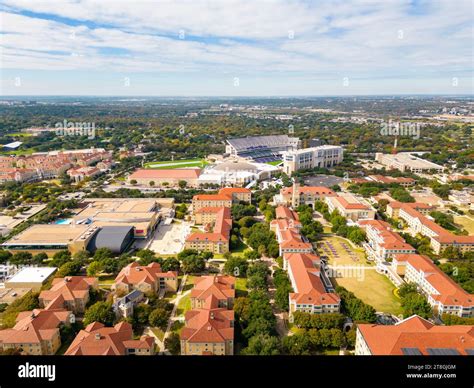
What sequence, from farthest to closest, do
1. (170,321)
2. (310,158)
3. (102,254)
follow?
1. (310,158)
2. (102,254)
3. (170,321)

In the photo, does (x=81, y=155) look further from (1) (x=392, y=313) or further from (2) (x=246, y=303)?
(1) (x=392, y=313)

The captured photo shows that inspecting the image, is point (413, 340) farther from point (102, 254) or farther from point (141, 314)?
point (102, 254)

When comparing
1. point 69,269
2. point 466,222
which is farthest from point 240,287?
point 466,222

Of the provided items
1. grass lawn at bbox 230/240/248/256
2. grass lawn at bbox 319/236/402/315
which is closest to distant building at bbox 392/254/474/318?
grass lawn at bbox 319/236/402/315

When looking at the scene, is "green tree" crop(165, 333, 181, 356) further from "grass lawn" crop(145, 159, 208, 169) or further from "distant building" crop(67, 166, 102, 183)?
"grass lawn" crop(145, 159, 208, 169)

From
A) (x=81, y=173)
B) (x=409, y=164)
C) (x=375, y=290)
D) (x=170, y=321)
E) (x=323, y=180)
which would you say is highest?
(x=409, y=164)

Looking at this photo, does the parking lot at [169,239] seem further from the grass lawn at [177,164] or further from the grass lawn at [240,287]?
the grass lawn at [177,164]
